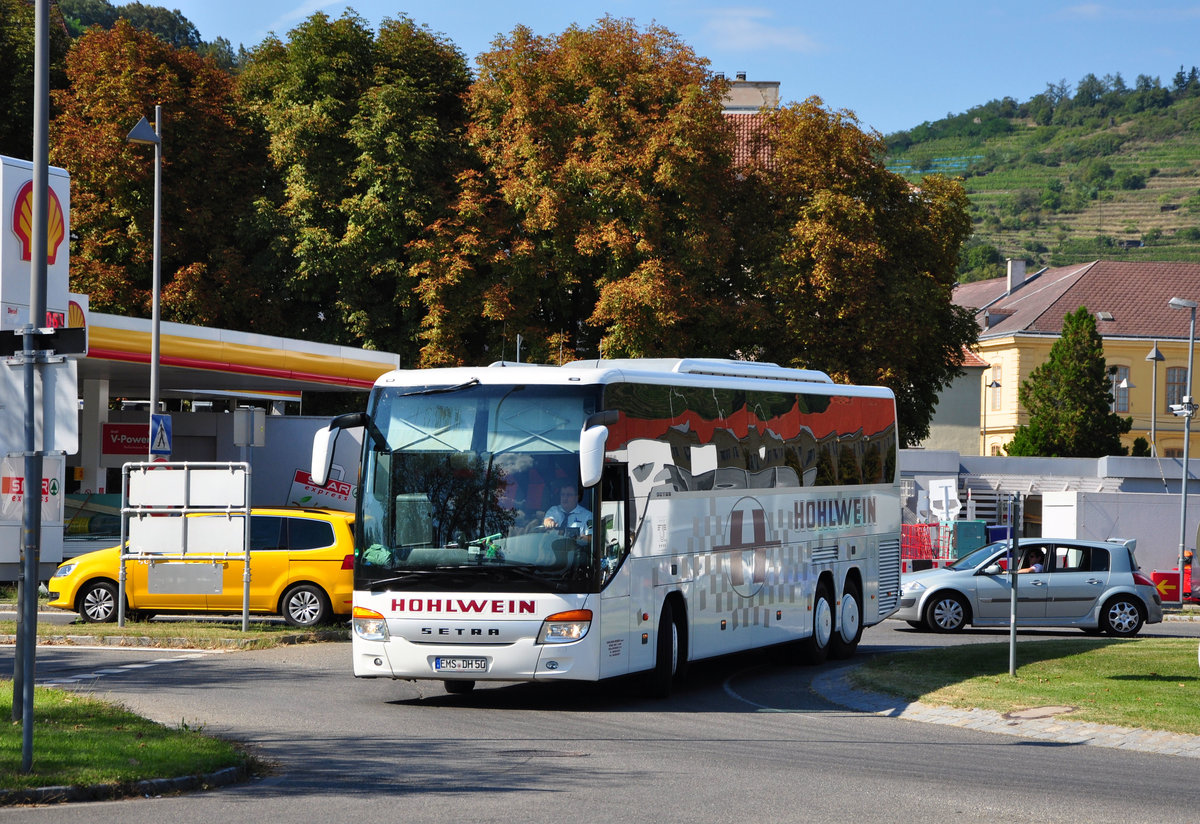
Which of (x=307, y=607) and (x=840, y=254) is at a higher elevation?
(x=840, y=254)

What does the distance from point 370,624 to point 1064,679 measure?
7624 millimetres

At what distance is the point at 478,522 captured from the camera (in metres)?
13.6

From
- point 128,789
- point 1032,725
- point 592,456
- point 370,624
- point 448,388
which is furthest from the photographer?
point 448,388

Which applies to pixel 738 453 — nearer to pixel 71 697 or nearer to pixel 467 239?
pixel 71 697

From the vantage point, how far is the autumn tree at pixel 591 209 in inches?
1467

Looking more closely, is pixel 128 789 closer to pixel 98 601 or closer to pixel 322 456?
pixel 322 456

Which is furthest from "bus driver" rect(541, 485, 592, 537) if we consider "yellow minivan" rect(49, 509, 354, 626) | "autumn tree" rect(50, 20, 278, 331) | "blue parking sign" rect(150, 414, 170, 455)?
"autumn tree" rect(50, 20, 278, 331)

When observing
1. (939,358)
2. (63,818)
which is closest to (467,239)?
(939,358)

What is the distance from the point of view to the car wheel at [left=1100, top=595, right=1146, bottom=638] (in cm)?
2428

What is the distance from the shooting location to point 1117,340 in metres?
79.0

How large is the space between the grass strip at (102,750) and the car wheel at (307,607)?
894 cm

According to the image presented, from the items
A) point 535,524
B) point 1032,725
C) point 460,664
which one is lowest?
point 1032,725

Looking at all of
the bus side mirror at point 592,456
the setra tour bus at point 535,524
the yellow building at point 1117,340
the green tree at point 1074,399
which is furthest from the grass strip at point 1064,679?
the yellow building at point 1117,340

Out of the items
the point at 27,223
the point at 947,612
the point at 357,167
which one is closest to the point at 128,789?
the point at 27,223
